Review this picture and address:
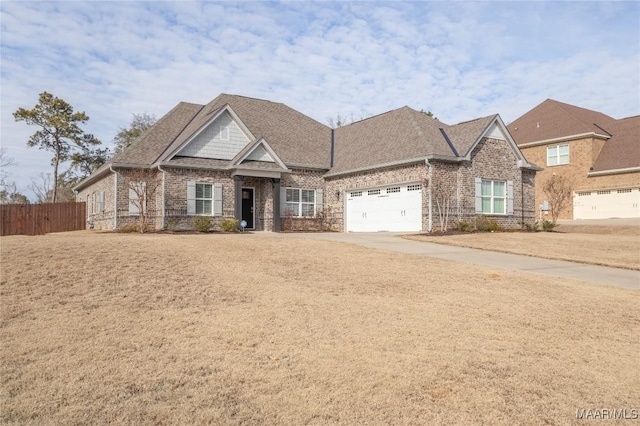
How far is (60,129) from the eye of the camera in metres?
39.1

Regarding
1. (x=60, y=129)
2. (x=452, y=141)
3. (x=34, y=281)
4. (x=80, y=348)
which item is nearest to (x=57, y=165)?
(x=60, y=129)

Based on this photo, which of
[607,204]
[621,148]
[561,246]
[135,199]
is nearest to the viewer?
[561,246]

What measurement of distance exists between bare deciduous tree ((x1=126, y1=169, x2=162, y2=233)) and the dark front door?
14.6 feet

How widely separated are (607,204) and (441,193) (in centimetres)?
1942

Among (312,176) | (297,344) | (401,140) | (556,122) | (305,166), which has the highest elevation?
(556,122)

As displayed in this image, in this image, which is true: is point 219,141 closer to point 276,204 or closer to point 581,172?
point 276,204

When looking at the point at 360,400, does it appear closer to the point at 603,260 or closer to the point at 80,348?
the point at 80,348

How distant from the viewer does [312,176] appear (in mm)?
27188

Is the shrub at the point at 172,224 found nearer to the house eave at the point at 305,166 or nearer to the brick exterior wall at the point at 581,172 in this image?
the house eave at the point at 305,166

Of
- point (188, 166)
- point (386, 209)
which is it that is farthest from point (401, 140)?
point (188, 166)

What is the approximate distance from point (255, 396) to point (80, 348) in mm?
2455

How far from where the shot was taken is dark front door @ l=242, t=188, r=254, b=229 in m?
25.1

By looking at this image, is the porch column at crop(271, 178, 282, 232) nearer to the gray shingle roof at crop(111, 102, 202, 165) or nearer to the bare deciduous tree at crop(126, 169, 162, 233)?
the bare deciduous tree at crop(126, 169, 162, 233)
